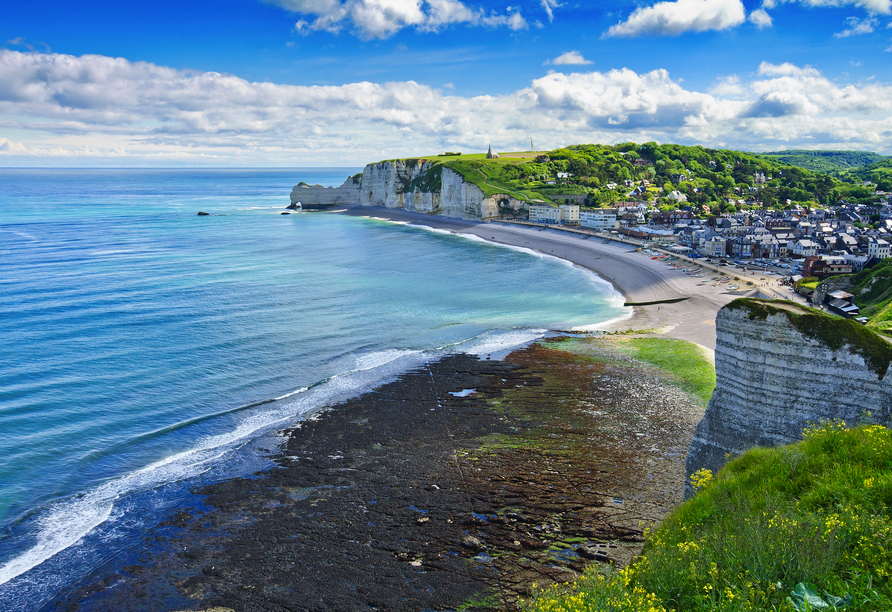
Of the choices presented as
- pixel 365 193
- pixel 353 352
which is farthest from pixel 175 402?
pixel 365 193

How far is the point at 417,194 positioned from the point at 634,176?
74499 mm

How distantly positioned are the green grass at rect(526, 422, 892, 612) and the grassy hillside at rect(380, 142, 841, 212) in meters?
121

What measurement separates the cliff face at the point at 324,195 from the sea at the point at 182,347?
251ft

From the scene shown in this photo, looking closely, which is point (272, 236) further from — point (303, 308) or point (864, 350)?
point (864, 350)

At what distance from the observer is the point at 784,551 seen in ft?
28.6

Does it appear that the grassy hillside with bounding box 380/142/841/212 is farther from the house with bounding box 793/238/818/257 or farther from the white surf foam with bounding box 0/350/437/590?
the white surf foam with bounding box 0/350/437/590

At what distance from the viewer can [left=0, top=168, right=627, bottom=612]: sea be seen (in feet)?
71.9

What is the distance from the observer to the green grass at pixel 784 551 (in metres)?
8.11

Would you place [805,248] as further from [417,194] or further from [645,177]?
[645,177]

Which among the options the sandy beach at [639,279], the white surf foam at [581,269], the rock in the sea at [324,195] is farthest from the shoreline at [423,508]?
the rock in the sea at [324,195]

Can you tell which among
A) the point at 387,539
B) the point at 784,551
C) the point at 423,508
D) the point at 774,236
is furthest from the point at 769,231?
the point at 784,551

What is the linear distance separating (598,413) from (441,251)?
64.4 m

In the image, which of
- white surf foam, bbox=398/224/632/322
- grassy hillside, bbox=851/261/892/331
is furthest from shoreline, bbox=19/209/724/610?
grassy hillside, bbox=851/261/892/331

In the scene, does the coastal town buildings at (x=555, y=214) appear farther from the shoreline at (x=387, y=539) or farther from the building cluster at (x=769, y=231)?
the shoreline at (x=387, y=539)
